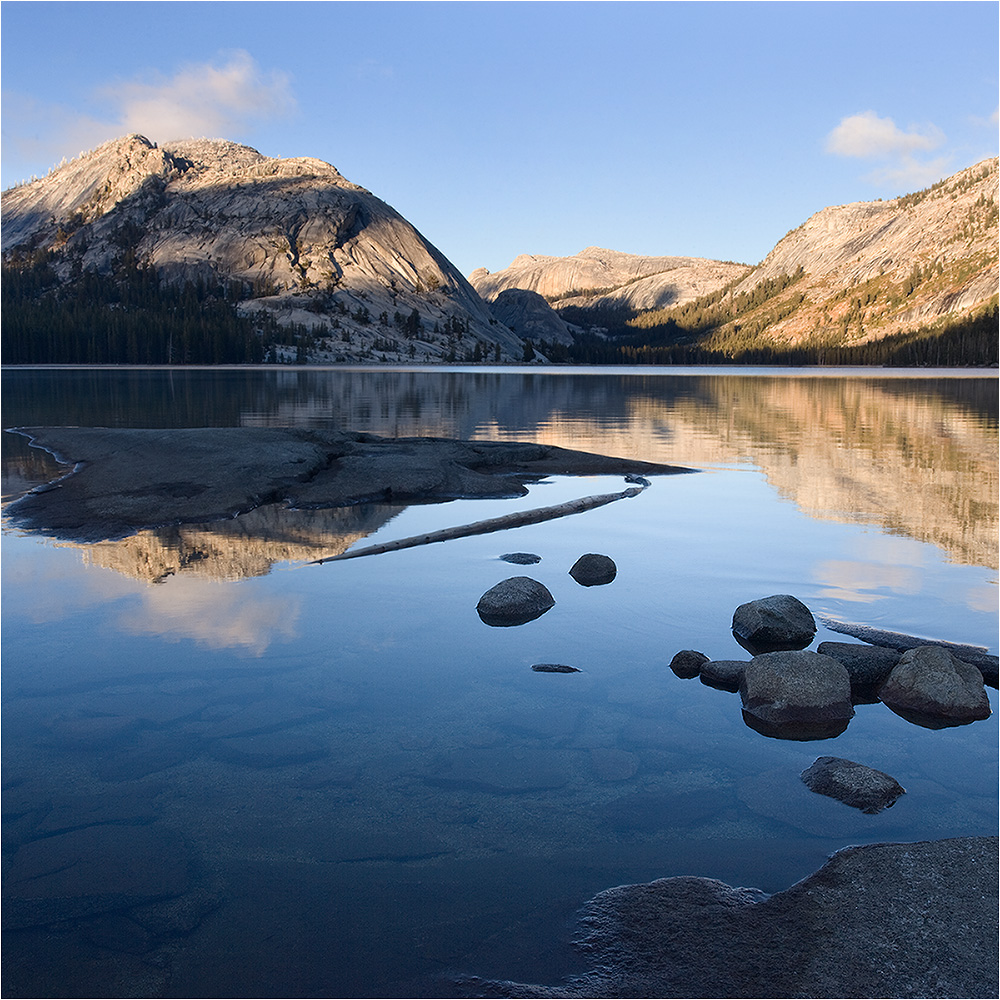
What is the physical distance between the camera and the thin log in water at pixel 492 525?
56.5ft

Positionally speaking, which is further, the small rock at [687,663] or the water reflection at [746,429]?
the water reflection at [746,429]

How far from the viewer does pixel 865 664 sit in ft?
35.9

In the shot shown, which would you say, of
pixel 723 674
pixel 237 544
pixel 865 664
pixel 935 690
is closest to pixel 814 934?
pixel 723 674

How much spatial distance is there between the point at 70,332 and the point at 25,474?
181 meters

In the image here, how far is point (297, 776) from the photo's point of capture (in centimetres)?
837

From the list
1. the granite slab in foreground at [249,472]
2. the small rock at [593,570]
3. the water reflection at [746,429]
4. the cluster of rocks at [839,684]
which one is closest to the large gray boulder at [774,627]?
the cluster of rocks at [839,684]

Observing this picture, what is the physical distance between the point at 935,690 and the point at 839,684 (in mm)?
1210

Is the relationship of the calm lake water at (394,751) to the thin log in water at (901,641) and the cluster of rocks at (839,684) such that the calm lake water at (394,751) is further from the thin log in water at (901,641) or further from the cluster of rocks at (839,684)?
the thin log in water at (901,641)

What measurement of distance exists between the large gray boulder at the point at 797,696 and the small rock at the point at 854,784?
0.95m

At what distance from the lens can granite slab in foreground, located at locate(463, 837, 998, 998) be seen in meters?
5.56

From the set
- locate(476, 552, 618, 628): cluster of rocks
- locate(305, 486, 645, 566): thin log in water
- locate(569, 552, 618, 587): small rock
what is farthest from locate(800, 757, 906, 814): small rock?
locate(305, 486, 645, 566): thin log in water

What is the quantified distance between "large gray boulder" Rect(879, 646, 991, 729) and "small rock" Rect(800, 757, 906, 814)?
192cm

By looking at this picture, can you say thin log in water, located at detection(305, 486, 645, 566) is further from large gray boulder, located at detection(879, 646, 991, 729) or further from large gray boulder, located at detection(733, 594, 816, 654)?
large gray boulder, located at detection(879, 646, 991, 729)

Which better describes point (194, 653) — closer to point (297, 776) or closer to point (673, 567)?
point (297, 776)
